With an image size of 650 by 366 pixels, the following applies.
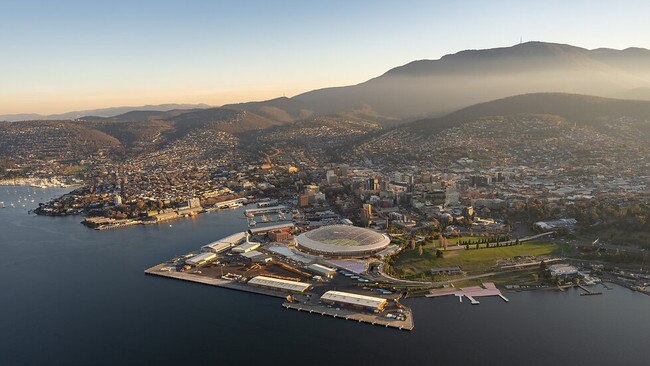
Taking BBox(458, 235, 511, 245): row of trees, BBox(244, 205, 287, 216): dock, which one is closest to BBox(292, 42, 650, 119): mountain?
BBox(244, 205, 287, 216): dock

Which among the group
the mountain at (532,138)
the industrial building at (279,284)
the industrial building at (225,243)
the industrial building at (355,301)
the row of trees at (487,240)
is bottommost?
the row of trees at (487,240)

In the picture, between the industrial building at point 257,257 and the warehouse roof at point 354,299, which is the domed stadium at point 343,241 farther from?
the warehouse roof at point 354,299

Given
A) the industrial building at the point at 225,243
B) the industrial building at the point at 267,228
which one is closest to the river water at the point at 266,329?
the industrial building at the point at 225,243

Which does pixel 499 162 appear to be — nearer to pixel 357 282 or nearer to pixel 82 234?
pixel 357 282

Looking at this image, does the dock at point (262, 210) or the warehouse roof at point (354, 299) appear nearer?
the warehouse roof at point (354, 299)

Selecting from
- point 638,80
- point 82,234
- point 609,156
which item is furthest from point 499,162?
point 638,80
